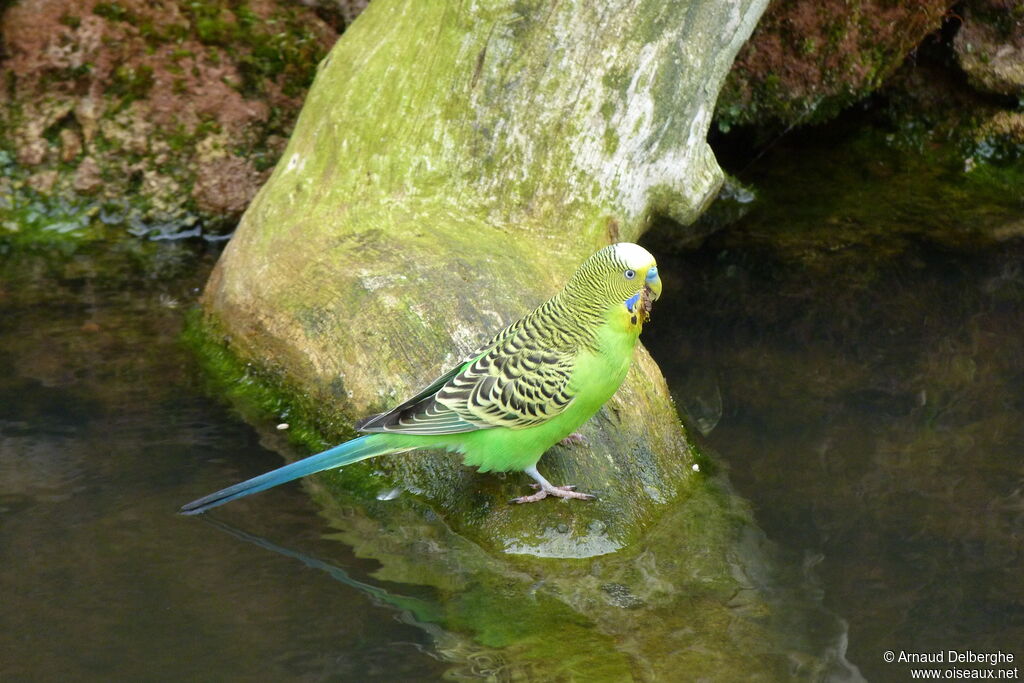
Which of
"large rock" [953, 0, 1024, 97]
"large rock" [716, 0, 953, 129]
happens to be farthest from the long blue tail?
"large rock" [953, 0, 1024, 97]

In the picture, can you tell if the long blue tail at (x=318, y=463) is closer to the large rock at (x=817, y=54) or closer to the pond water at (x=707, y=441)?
the pond water at (x=707, y=441)

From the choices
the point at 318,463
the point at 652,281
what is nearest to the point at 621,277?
the point at 652,281

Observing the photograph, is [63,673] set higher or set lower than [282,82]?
lower

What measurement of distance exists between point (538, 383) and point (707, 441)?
159 cm

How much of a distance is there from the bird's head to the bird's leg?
0.79 meters

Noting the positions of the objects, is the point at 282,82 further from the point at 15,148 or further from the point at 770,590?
the point at 770,590

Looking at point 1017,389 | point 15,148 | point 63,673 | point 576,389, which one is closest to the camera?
point 63,673

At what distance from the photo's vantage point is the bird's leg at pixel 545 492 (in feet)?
14.4

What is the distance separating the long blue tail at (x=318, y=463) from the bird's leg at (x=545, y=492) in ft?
1.83

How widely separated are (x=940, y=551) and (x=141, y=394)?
3951 mm

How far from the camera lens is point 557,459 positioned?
180 inches

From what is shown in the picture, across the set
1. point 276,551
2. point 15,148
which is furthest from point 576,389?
point 15,148

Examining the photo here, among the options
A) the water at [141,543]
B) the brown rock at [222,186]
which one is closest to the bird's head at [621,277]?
the water at [141,543]

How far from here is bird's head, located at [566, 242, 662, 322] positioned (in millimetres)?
4039
